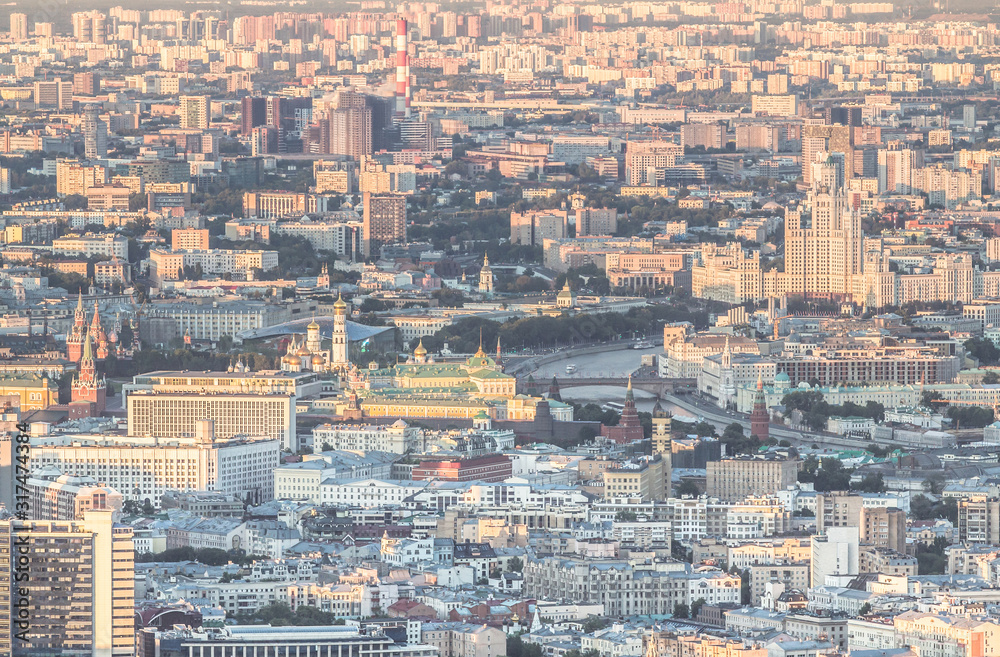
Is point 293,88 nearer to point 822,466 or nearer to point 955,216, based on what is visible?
point 955,216

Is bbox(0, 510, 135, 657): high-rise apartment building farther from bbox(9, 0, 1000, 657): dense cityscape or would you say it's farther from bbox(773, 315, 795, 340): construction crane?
bbox(773, 315, 795, 340): construction crane

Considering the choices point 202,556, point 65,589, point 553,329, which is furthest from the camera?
point 553,329

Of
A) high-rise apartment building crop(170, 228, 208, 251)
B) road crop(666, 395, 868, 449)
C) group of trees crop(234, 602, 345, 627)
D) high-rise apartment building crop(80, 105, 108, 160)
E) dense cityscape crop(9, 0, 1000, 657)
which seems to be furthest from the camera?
high-rise apartment building crop(80, 105, 108, 160)

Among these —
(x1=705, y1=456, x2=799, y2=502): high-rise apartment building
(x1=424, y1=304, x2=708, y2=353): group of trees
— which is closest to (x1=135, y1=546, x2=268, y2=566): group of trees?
(x1=705, y1=456, x2=799, y2=502): high-rise apartment building

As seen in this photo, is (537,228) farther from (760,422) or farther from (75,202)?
(760,422)

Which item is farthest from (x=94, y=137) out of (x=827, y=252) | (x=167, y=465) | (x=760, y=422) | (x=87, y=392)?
(x=167, y=465)

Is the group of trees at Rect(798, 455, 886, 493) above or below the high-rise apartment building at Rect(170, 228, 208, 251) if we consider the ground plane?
above

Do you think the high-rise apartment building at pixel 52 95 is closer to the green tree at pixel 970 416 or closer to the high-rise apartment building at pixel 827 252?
the high-rise apartment building at pixel 827 252
